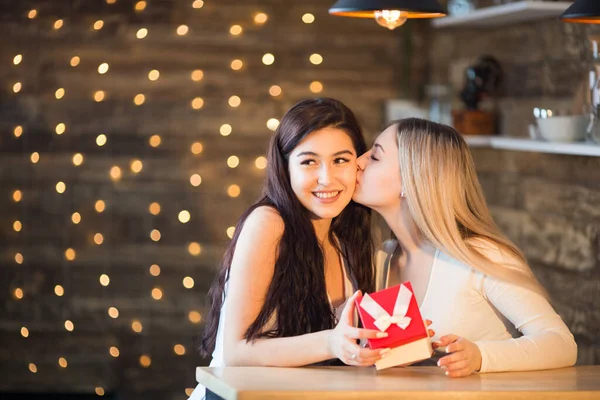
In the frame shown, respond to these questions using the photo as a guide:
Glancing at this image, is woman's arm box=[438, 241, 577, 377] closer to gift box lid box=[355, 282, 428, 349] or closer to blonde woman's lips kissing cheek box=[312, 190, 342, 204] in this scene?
gift box lid box=[355, 282, 428, 349]

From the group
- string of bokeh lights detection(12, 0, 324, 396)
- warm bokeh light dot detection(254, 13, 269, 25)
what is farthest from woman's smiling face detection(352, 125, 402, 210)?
warm bokeh light dot detection(254, 13, 269, 25)

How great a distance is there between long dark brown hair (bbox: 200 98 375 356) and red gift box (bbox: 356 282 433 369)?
0.37 meters

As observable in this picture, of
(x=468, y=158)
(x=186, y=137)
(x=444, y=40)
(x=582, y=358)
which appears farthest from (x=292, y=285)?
(x=444, y=40)

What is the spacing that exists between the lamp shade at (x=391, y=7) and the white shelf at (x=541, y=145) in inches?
28.9

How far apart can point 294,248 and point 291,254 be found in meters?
0.02

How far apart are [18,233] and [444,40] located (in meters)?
2.03

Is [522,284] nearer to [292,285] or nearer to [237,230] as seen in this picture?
[292,285]

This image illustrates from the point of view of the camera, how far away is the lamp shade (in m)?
1.91

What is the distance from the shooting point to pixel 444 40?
4.09m

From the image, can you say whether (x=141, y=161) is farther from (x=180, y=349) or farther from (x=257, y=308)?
(x=257, y=308)

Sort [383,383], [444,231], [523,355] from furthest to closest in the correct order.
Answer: [444,231] → [523,355] → [383,383]

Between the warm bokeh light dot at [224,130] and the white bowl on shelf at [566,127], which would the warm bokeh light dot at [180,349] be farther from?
the white bowl on shelf at [566,127]

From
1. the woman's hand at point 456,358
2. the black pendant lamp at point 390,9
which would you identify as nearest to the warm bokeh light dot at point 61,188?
the black pendant lamp at point 390,9

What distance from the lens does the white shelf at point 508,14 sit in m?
2.85
